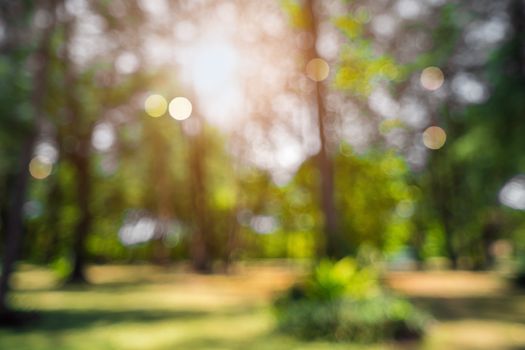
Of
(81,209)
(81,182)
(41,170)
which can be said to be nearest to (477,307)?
(81,209)

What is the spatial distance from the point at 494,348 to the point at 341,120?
642 inches

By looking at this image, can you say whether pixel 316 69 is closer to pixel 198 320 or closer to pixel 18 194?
pixel 198 320

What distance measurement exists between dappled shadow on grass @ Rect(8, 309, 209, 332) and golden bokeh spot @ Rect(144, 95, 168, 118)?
53.0ft

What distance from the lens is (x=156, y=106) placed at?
116 ft

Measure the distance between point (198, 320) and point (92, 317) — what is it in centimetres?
325

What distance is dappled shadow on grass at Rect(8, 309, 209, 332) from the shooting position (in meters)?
14.3

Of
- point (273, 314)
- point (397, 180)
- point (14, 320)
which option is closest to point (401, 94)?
point (273, 314)

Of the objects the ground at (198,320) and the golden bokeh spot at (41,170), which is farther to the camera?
the golden bokeh spot at (41,170)

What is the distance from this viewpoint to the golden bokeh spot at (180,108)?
35806 millimetres

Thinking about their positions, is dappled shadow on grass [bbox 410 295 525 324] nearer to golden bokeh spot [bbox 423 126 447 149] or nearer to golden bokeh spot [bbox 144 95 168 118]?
golden bokeh spot [bbox 423 126 447 149]

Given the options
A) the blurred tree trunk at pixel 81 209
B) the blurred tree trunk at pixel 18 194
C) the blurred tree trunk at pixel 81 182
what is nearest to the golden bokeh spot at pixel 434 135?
the blurred tree trunk at pixel 81 182

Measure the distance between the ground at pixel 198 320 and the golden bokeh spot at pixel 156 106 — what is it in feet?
35.7

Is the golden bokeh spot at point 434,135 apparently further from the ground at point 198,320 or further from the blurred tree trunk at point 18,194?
the blurred tree trunk at point 18,194

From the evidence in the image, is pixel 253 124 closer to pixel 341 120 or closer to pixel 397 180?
pixel 341 120
